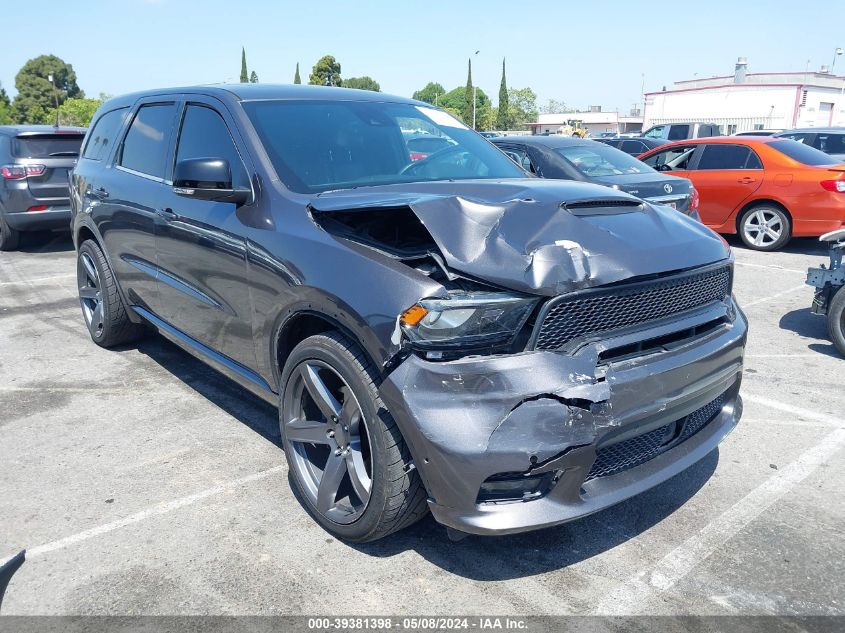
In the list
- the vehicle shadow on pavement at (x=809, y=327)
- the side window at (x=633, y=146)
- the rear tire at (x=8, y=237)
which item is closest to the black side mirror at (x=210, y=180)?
the vehicle shadow on pavement at (x=809, y=327)

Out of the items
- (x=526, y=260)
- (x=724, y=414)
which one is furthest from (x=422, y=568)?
(x=724, y=414)

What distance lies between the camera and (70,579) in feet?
8.83

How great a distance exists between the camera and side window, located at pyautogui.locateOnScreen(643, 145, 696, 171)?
1088cm

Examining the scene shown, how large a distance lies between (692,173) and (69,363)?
911 cm

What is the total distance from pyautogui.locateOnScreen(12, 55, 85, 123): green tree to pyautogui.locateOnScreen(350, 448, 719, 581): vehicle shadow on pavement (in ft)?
271

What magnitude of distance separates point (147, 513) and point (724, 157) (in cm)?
986

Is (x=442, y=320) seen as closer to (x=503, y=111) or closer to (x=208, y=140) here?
(x=208, y=140)

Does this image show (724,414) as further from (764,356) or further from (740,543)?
(764,356)

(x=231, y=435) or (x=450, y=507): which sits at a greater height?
(x=450, y=507)

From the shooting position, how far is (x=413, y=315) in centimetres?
236

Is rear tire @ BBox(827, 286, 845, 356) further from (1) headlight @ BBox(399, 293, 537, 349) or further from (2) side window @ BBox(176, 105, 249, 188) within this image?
(2) side window @ BBox(176, 105, 249, 188)

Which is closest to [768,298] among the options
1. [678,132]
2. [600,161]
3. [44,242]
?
[600,161]

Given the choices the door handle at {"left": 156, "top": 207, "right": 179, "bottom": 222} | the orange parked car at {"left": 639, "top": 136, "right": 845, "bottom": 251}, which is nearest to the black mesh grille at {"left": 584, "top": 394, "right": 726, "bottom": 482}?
the door handle at {"left": 156, "top": 207, "right": 179, "bottom": 222}

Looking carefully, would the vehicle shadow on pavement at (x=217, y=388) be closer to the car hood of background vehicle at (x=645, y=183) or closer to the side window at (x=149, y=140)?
the side window at (x=149, y=140)
